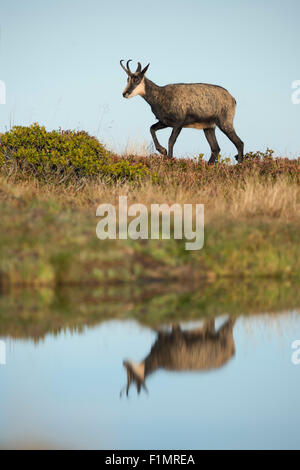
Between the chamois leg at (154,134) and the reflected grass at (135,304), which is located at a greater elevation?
the chamois leg at (154,134)

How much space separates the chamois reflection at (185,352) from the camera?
6.78 meters

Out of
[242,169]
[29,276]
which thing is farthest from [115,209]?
[242,169]

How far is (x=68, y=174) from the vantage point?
18922mm

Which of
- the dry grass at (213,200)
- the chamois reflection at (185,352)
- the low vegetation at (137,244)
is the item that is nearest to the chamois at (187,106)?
the low vegetation at (137,244)

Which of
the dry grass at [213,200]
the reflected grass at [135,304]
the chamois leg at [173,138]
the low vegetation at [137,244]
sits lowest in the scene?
the reflected grass at [135,304]

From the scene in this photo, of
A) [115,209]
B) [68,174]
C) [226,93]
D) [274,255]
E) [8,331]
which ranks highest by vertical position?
[226,93]

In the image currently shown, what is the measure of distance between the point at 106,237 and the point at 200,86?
37.4ft

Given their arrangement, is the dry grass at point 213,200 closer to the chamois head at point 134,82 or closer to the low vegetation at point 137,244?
the low vegetation at point 137,244

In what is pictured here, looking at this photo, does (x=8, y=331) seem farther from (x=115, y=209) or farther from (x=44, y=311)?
(x=115, y=209)

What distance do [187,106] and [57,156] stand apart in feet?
15.3

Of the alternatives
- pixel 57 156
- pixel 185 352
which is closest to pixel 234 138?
pixel 57 156

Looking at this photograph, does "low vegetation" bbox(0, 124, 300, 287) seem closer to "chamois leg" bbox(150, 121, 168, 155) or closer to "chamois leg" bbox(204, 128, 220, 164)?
"chamois leg" bbox(150, 121, 168, 155)

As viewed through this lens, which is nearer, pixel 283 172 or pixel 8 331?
pixel 8 331

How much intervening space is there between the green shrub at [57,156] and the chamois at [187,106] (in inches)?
90.1
